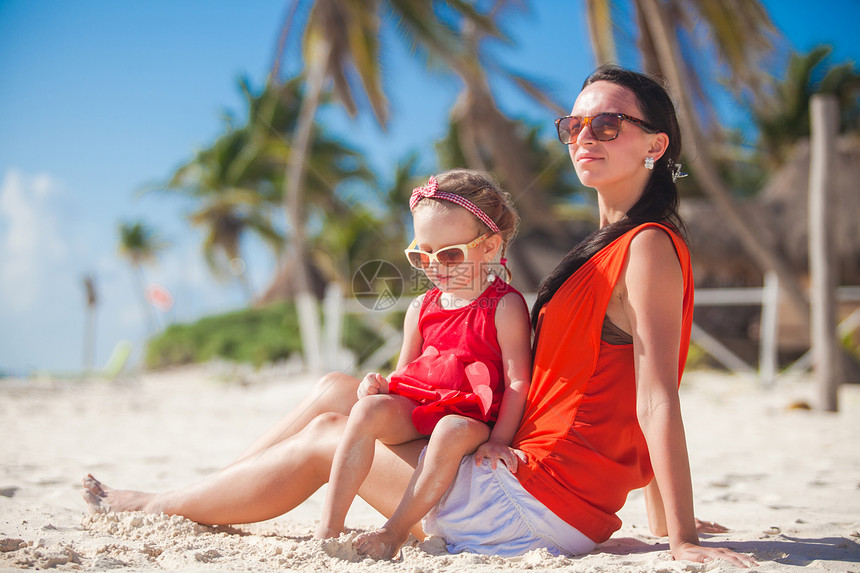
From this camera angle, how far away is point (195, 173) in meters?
23.9

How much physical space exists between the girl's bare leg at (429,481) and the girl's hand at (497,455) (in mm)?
48

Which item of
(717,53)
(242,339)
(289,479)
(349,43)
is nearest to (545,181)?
(349,43)

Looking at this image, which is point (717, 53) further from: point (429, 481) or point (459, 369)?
point (429, 481)

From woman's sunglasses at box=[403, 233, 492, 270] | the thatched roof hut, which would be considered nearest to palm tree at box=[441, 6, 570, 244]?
the thatched roof hut

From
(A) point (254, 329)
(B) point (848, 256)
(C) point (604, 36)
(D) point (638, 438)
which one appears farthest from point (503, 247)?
(A) point (254, 329)

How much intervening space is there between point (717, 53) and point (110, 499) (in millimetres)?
9910

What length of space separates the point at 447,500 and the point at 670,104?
1.35m

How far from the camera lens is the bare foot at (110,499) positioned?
221 cm

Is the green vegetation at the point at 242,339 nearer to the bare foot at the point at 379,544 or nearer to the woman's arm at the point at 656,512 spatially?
the woman's arm at the point at 656,512

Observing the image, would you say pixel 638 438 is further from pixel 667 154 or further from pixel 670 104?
pixel 670 104

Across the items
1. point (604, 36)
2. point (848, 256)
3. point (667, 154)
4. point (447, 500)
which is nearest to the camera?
point (447, 500)

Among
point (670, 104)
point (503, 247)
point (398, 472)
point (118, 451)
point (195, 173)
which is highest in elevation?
point (195, 173)

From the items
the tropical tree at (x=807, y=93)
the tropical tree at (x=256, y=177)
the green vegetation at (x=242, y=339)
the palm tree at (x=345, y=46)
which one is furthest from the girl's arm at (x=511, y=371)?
the tropical tree at (x=256, y=177)

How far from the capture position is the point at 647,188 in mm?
2057
